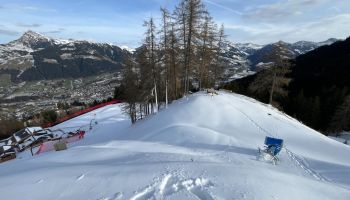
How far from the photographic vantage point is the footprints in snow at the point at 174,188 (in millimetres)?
10953

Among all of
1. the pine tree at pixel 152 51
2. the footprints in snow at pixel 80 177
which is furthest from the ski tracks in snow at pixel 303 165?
the pine tree at pixel 152 51

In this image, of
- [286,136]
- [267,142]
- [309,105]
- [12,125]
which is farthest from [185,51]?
[12,125]

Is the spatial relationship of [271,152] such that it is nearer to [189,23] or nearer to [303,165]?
[303,165]

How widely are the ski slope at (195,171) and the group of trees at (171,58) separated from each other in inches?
597

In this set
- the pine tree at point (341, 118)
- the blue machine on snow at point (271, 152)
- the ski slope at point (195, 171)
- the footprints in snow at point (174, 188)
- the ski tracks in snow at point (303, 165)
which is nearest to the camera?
the footprints in snow at point (174, 188)

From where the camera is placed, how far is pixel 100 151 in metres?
19.1

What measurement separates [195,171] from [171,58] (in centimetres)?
3067

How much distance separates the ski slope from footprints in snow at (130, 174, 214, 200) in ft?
0.10

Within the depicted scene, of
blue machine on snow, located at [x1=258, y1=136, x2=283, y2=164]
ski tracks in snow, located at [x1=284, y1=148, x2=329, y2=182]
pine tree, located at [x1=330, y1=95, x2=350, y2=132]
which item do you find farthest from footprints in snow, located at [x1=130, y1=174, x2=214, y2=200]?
pine tree, located at [x1=330, y1=95, x2=350, y2=132]

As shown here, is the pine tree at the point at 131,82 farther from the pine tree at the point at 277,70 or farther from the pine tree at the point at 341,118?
the pine tree at the point at 341,118

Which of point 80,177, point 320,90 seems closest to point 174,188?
point 80,177

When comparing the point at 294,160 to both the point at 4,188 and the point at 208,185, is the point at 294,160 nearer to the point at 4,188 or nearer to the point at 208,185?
the point at 208,185

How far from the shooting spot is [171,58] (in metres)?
42.8

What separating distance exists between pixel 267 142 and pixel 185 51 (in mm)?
24843
